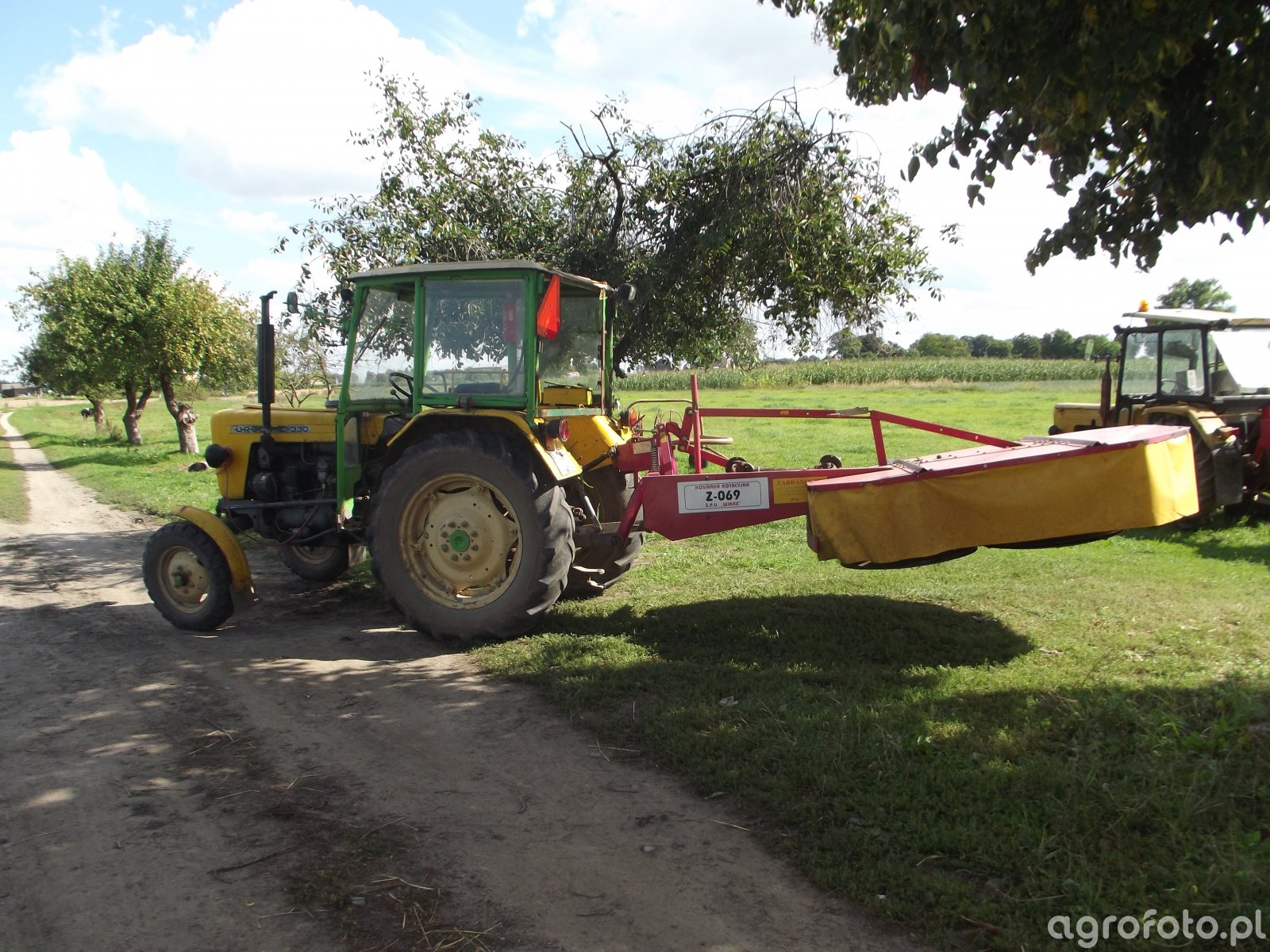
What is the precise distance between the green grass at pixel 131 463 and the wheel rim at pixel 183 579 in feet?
15.3

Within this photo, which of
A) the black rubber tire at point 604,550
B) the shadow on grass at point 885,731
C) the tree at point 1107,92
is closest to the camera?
the shadow on grass at point 885,731

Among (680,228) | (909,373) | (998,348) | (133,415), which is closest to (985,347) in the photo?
(998,348)

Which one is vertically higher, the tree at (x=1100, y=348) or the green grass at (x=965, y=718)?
the tree at (x=1100, y=348)

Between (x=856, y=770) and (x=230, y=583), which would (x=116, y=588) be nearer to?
(x=230, y=583)

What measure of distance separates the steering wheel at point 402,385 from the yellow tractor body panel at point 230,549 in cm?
159

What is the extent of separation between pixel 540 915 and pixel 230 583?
4.50m

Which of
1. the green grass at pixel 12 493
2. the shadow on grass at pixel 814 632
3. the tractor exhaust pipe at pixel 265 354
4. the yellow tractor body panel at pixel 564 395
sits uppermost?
the tractor exhaust pipe at pixel 265 354

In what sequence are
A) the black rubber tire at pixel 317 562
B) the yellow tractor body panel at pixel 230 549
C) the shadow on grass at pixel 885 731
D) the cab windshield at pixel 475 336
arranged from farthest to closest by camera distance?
the black rubber tire at pixel 317 562 → the yellow tractor body panel at pixel 230 549 → the cab windshield at pixel 475 336 → the shadow on grass at pixel 885 731

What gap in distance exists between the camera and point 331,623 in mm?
7156

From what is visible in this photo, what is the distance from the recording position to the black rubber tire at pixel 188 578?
265 inches

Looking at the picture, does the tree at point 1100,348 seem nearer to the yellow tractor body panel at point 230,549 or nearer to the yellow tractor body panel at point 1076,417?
the yellow tractor body panel at point 1076,417

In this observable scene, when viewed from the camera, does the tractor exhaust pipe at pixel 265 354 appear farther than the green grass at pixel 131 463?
No

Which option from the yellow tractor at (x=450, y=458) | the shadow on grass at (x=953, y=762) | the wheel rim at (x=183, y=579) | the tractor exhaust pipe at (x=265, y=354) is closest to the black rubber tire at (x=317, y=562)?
the yellow tractor at (x=450, y=458)

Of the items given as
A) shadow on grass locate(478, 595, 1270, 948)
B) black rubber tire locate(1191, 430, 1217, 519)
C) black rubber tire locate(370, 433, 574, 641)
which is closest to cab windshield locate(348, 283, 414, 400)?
black rubber tire locate(370, 433, 574, 641)
